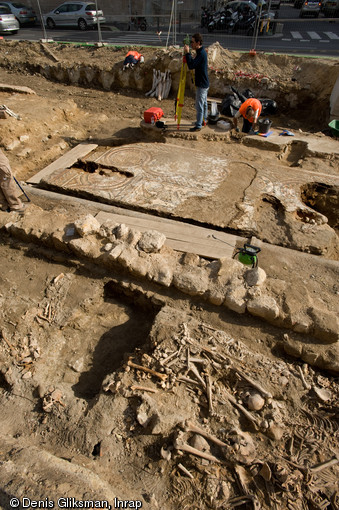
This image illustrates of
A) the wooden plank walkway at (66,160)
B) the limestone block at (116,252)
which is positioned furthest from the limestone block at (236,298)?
the wooden plank walkway at (66,160)

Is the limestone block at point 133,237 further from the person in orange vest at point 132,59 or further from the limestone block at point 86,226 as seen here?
the person in orange vest at point 132,59

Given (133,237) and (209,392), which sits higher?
(133,237)

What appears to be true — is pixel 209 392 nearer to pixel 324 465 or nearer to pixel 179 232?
pixel 324 465

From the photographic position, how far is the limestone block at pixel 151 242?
4.18 m

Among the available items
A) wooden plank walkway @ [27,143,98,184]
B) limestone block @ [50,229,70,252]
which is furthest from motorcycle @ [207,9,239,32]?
limestone block @ [50,229,70,252]

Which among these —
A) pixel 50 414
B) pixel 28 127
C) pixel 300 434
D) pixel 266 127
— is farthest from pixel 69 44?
pixel 300 434

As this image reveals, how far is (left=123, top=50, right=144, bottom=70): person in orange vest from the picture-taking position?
10.9 metres

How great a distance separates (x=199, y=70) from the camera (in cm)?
699

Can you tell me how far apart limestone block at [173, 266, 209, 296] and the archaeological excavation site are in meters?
0.02

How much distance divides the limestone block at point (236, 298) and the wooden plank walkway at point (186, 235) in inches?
29.9

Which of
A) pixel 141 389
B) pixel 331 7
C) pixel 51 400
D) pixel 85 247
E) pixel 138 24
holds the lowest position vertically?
pixel 51 400

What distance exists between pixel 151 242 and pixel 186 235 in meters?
0.74

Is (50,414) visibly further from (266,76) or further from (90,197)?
(266,76)

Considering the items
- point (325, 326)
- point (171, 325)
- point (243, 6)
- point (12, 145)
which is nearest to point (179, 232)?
point (171, 325)
